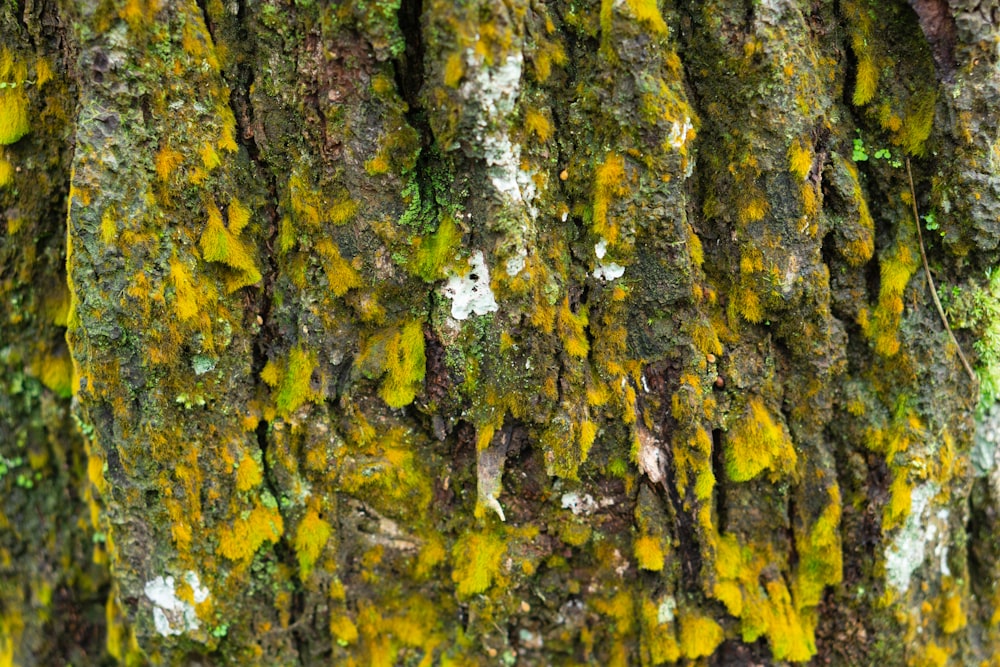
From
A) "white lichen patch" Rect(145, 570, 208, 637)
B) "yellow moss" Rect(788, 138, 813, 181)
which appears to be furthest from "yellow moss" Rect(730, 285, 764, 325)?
"white lichen patch" Rect(145, 570, 208, 637)

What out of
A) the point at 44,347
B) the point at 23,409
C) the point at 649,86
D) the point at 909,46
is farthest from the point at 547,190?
the point at 23,409

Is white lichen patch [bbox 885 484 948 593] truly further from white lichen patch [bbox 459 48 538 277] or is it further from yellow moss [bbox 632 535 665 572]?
white lichen patch [bbox 459 48 538 277]

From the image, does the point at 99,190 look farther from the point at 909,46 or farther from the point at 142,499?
the point at 909,46

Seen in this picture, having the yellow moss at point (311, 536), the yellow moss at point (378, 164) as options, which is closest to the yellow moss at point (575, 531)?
the yellow moss at point (311, 536)

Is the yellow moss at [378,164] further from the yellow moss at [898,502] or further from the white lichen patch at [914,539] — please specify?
the white lichen patch at [914,539]

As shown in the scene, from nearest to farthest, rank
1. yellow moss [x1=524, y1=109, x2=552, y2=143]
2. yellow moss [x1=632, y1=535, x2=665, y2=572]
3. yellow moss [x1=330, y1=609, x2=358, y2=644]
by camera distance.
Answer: yellow moss [x1=524, y1=109, x2=552, y2=143] → yellow moss [x1=632, y1=535, x2=665, y2=572] → yellow moss [x1=330, y1=609, x2=358, y2=644]

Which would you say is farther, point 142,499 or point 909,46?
point 142,499

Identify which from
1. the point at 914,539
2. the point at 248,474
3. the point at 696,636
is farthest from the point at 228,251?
the point at 914,539
